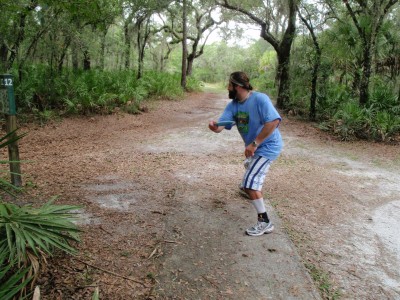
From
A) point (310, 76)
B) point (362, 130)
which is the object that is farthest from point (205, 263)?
point (310, 76)

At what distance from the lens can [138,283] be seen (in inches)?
111

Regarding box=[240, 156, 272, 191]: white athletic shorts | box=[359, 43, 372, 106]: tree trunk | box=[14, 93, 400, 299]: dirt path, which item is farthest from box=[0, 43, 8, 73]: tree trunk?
box=[359, 43, 372, 106]: tree trunk

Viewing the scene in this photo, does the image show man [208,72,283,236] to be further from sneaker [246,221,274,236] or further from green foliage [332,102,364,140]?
green foliage [332,102,364,140]

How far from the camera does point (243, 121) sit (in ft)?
12.6

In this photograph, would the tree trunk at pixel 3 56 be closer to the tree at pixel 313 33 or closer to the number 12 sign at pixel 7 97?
the number 12 sign at pixel 7 97

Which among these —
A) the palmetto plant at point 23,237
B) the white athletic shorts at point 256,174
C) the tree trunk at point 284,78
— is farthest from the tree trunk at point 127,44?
the palmetto plant at point 23,237

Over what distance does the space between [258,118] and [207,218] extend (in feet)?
4.64

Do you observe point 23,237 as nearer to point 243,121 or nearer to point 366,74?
point 243,121

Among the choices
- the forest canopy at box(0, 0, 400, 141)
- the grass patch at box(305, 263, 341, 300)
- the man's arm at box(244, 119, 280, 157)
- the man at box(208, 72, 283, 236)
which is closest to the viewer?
the grass patch at box(305, 263, 341, 300)

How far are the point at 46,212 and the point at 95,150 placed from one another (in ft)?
15.7

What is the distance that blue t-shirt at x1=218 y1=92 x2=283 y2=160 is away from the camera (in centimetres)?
356

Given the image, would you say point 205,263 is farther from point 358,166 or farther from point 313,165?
point 358,166

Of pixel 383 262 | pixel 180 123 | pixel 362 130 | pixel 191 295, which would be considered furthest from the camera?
pixel 180 123

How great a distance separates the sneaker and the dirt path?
0.09 meters
